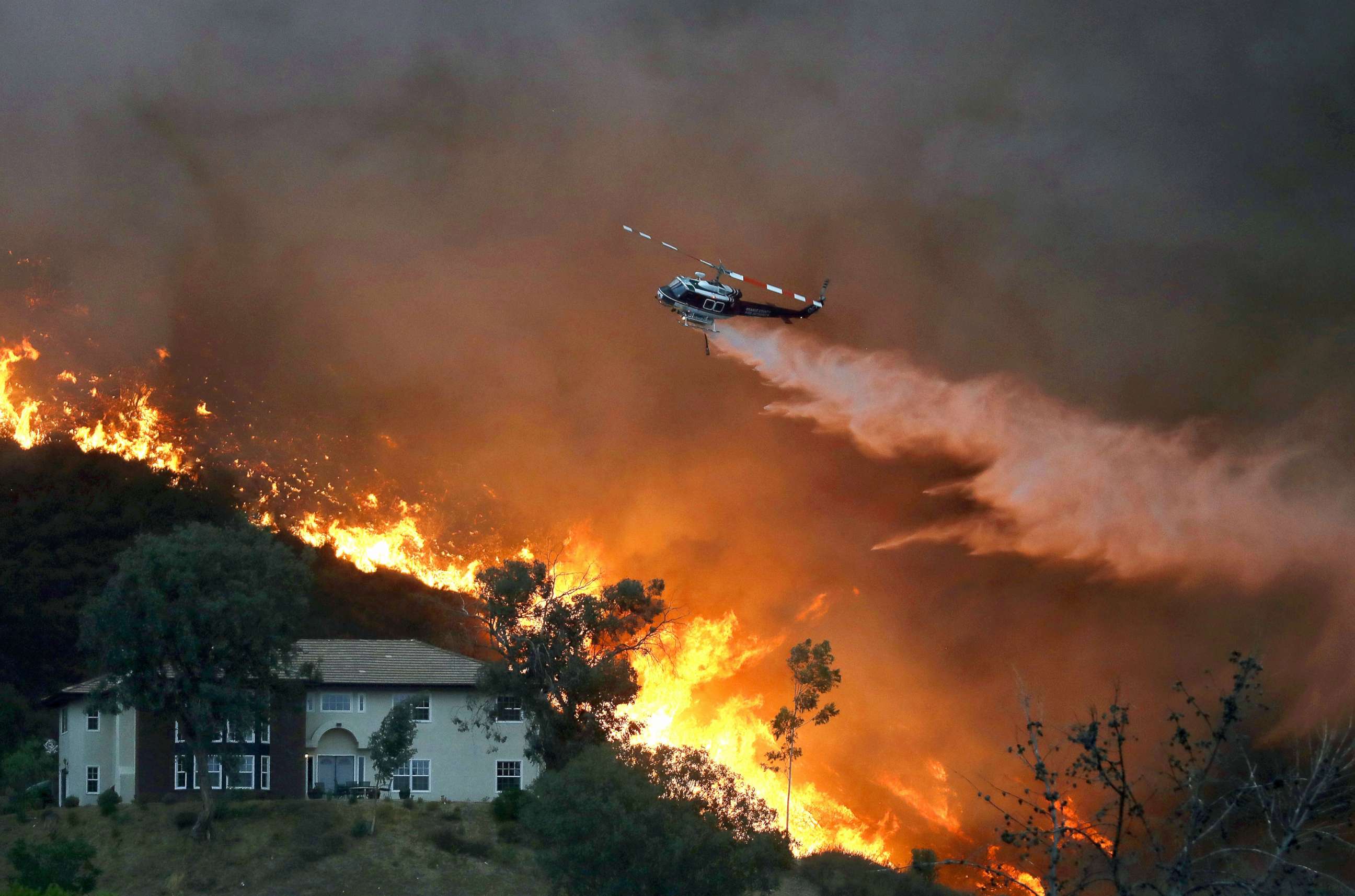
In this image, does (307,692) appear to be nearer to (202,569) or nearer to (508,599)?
(202,569)

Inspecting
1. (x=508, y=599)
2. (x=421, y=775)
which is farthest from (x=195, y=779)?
(x=508, y=599)

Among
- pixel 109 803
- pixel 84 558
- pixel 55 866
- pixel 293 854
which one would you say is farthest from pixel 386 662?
pixel 84 558

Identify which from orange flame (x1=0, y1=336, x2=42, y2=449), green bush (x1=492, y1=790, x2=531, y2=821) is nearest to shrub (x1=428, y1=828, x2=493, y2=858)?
green bush (x1=492, y1=790, x2=531, y2=821)

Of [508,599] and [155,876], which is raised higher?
[508,599]

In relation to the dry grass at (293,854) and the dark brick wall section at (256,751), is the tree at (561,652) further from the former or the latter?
the dark brick wall section at (256,751)

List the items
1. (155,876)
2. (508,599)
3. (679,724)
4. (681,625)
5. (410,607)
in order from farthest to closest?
(410,607), (681,625), (679,724), (508,599), (155,876)

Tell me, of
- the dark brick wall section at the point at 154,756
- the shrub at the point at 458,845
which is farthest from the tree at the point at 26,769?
the shrub at the point at 458,845
